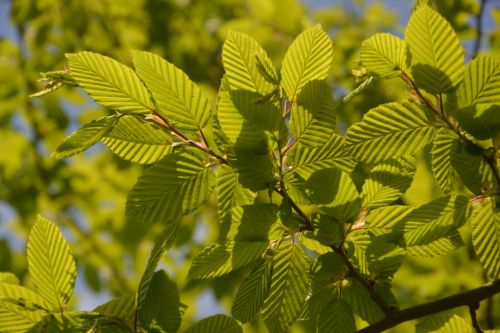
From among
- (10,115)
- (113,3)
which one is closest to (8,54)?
(10,115)

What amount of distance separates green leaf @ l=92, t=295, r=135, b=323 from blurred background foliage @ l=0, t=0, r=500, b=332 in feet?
4.82

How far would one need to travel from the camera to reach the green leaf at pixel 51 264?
3.07 ft

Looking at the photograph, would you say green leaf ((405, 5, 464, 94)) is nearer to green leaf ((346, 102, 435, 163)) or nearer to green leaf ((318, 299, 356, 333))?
green leaf ((346, 102, 435, 163))

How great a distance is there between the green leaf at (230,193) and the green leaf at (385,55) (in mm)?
257

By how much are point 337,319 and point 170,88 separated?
0.42m

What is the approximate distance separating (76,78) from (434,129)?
A: 52cm

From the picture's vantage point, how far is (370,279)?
89 centimetres

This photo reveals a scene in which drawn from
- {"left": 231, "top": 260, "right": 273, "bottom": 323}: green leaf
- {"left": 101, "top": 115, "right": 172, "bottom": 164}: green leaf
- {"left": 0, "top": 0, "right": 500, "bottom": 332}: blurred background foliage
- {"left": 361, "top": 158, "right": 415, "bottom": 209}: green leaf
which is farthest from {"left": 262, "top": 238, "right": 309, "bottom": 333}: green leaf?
{"left": 0, "top": 0, "right": 500, "bottom": 332}: blurred background foliage

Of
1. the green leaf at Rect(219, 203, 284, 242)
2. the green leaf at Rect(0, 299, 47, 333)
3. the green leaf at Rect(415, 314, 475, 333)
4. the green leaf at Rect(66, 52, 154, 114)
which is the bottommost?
the green leaf at Rect(415, 314, 475, 333)

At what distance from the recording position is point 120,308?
938 mm

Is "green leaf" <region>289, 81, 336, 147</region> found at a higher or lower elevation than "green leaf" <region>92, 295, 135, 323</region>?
higher

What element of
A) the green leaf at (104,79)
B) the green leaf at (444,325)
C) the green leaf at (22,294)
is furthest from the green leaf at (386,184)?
the green leaf at (22,294)

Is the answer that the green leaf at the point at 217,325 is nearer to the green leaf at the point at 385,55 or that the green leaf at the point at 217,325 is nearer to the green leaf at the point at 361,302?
the green leaf at the point at 361,302

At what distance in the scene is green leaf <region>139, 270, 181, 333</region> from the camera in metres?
0.94
